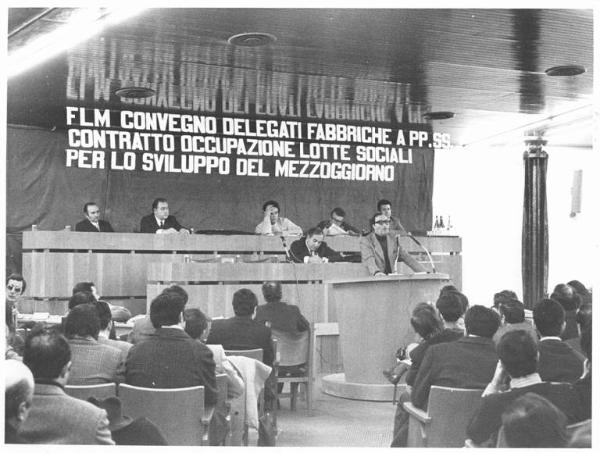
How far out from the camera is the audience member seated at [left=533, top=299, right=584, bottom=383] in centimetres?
334

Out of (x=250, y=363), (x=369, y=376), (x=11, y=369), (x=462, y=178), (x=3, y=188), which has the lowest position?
(x=369, y=376)

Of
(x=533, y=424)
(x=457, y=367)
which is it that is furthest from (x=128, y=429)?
(x=457, y=367)

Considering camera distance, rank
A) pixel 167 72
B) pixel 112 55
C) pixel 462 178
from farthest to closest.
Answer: pixel 462 178 → pixel 167 72 → pixel 112 55

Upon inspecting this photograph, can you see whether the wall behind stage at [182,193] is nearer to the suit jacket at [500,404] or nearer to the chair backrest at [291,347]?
the chair backrest at [291,347]

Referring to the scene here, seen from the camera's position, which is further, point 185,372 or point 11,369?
point 185,372

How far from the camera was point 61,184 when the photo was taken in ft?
32.9

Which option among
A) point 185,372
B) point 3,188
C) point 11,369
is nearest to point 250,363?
point 185,372

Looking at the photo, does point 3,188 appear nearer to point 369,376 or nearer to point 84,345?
point 84,345

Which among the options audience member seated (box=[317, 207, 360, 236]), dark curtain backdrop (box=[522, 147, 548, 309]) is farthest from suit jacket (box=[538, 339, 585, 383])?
dark curtain backdrop (box=[522, 147, 548, 309])

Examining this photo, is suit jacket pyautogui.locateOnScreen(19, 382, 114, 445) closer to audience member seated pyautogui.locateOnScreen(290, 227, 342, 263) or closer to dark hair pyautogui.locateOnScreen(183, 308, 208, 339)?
dark hair pyautogui.locateOnScreen(183, 308, 208, 339)

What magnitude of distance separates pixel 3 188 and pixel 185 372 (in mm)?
1144

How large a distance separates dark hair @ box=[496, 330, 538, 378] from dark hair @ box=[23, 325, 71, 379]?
1574mm

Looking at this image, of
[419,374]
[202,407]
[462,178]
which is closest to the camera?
[202,407]

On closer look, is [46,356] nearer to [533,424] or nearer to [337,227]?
[533,424]
